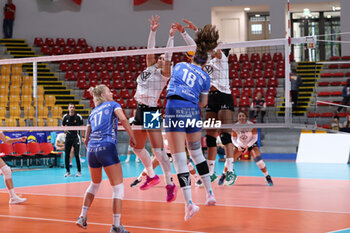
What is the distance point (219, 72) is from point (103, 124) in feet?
10.1

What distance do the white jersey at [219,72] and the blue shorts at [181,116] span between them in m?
2.52

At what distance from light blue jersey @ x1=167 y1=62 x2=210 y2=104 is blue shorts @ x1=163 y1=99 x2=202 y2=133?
0.08 metres

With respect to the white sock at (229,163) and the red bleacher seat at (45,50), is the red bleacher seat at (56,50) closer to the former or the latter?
the red bleacher seat at (45,50)

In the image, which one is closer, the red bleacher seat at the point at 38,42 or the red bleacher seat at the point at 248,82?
the red bleacher seat at the point at 248,82

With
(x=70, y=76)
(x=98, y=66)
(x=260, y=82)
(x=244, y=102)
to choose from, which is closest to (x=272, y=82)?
(x=260, y=82)

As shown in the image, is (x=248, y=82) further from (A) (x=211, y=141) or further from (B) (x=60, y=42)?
(A) (x=211, y=141)

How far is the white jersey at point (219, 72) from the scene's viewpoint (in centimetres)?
809

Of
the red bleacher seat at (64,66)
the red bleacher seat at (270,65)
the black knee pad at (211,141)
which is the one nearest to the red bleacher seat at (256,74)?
the red bleacher seat at (270,65)

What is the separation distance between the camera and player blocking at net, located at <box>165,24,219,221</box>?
5.55m

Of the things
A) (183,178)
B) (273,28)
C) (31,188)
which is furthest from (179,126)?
(273,28)

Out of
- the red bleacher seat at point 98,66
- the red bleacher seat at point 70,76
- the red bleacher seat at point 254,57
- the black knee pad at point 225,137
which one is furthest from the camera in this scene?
the red bleacher seat at point 254,57

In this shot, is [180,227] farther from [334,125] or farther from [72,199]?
[334,125]

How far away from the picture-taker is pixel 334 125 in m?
16.8

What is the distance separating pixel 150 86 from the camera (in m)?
7.87
